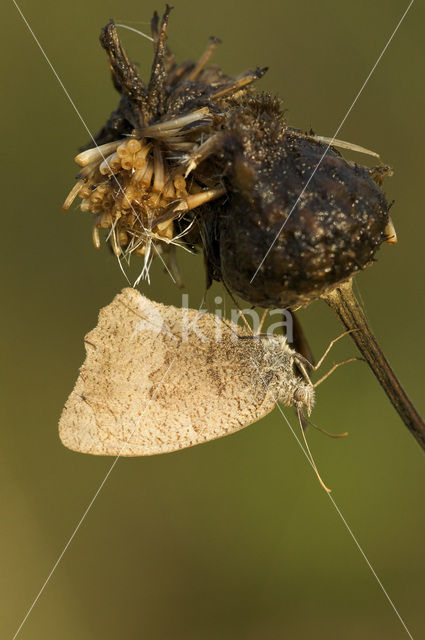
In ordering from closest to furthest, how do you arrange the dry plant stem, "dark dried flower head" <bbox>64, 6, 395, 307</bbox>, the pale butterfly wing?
"dark dried flower head" <bbox>64, 6, 395, 307</bbox> → the dry plant stem → the pale butterfly wing

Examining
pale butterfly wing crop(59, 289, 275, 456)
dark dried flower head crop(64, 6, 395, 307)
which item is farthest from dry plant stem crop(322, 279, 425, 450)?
pale butterfly wing crop(59, 289, 275, 456)

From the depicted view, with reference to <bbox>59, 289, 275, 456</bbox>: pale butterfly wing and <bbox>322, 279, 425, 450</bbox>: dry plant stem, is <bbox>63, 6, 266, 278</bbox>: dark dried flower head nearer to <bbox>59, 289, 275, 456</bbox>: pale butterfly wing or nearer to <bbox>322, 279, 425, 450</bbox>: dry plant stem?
<bbox>59, 289, 275, 456</bbox>: pale butterfly wing

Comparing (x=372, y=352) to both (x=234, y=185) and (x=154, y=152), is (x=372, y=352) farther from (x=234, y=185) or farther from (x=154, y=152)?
(x=154, y=152)

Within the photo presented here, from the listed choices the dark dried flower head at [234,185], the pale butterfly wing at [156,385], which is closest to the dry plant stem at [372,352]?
the dark dried flower head at [234,185]

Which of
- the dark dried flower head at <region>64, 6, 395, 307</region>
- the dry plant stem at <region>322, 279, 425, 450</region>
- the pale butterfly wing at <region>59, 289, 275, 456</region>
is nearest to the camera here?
the dark dried flower head at <region>64, 6, 395, 307</region>

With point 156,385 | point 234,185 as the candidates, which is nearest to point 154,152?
point 234,185
